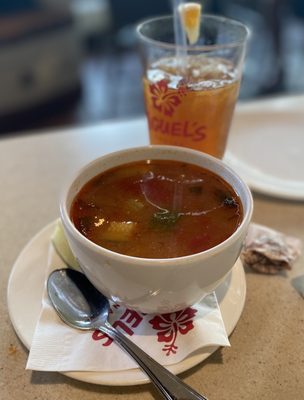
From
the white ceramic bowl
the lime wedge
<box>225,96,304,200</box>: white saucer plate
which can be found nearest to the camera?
the white ceramic bowl

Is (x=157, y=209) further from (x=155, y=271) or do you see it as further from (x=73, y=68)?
(x=73, y=68)

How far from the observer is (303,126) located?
1.22 m

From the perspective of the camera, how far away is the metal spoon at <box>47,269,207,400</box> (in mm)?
573

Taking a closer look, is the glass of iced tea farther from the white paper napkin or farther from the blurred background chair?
the blurred background chair

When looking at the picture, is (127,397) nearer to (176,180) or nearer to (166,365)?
(166,365)

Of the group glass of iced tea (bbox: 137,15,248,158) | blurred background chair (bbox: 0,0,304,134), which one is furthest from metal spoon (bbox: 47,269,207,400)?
blurred background chair (bbox: 0,0,304,134)

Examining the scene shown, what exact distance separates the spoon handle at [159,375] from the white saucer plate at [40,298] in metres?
0.01

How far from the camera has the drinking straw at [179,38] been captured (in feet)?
2.89

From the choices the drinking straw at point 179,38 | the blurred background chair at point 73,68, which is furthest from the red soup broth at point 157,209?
the blurred background chair at point 73,68

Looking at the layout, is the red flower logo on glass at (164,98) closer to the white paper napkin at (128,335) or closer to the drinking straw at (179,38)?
the drinking straw at (179,38)

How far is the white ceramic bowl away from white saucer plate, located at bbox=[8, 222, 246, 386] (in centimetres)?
8

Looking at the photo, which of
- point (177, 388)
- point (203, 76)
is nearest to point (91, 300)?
point (177, 388)

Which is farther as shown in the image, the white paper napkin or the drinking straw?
the drinking straw

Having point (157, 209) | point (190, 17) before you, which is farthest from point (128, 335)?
point (190, 17)
